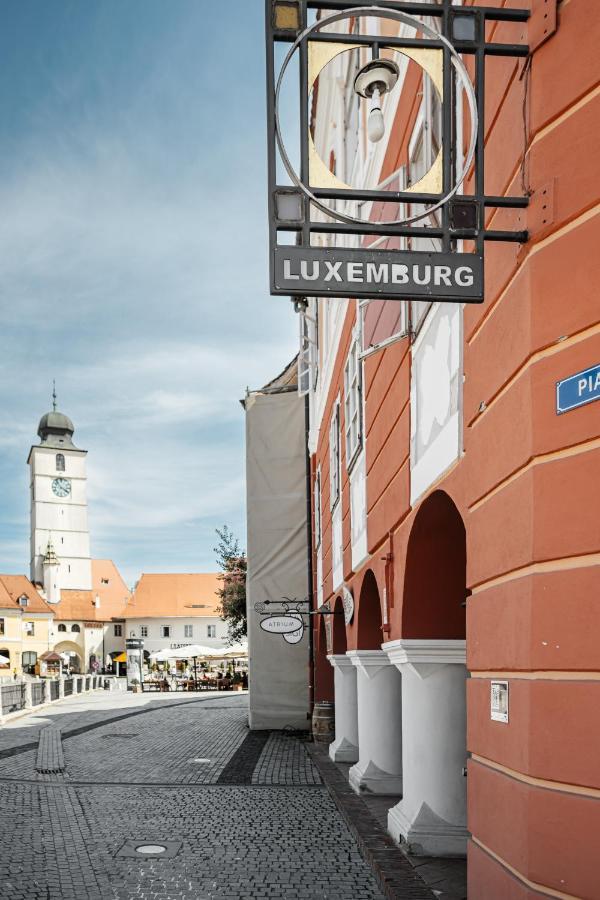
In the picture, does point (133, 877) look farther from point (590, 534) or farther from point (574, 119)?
point (574, 119)

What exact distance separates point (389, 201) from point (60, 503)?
358 ft

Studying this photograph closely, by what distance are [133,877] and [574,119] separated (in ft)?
21.8

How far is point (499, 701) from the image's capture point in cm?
493

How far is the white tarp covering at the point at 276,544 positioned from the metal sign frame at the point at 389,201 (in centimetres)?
1872

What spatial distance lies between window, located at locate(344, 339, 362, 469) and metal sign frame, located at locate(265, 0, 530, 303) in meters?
6.41

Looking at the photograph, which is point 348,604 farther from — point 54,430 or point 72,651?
point 54,430

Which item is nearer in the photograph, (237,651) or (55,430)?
(237,651)

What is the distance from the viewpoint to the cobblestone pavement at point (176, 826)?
308 inches

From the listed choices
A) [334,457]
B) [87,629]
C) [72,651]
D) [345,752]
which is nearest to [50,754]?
[345,752]

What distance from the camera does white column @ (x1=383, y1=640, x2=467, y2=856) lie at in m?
8.02

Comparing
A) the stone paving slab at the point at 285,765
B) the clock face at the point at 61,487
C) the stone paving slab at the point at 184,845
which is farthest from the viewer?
the clock face at the point at 61,487

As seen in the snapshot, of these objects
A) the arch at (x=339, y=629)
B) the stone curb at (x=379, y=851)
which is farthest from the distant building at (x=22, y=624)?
the stone curb at (x=379, y=851)

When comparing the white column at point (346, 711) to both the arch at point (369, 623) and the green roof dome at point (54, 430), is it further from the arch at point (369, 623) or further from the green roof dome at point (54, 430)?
the green roof dome at point (54, 430)

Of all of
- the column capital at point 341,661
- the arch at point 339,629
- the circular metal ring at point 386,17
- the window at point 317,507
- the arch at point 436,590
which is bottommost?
the column capital at point 341,661
